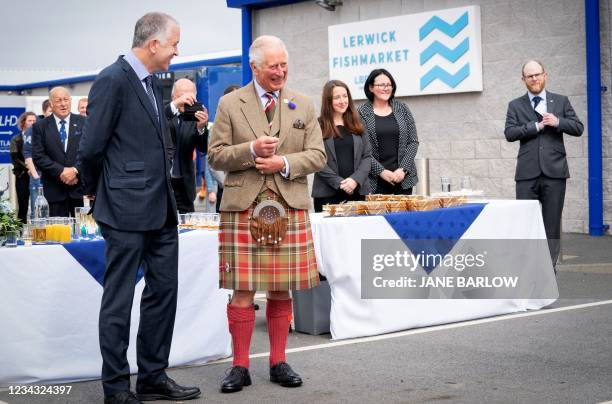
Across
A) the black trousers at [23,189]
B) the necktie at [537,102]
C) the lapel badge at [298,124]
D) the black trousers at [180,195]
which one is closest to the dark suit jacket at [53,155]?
the black trousers at [180,195]

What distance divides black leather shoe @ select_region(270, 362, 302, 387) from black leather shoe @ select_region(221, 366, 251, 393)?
0.57 feet

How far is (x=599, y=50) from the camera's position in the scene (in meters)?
13.7

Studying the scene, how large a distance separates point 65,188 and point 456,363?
200 inches

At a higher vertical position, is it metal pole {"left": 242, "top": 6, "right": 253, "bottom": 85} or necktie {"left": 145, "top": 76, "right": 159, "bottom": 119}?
metal pole {"left": 242, "top": 6, "right": 253, "bottom": 85}

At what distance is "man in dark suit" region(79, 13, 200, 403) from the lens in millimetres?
5605

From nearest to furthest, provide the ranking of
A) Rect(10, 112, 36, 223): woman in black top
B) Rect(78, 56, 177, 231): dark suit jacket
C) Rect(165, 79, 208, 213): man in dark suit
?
Rect(78, 56, 177, 231): dark suit jacket < Rect(165, 79, 208, 213): man in dark suit < Rect(10, 112, 36, 223): woman in black top

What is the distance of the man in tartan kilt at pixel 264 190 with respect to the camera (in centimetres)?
611

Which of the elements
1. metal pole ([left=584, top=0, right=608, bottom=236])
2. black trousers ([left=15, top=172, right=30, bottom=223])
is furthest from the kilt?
black trousers ([left=15, top=172, right=30, bottom=223])

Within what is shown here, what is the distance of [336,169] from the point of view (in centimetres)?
890

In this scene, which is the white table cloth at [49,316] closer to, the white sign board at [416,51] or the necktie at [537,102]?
the necktie at [537,102]

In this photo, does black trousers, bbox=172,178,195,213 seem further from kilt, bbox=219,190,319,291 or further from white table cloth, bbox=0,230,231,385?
kilt, bbox=219,190,319,291

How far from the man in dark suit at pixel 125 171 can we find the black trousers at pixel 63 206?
185 inches

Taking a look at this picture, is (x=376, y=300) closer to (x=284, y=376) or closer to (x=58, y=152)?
(x=284, y=376)

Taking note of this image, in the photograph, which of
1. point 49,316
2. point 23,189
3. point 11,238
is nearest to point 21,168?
point 23,189
